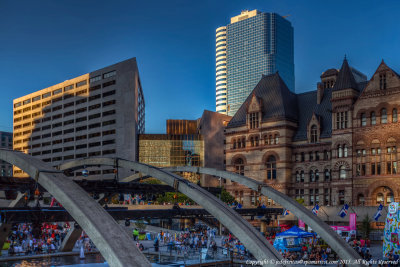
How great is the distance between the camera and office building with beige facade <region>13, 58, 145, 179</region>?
11206cm

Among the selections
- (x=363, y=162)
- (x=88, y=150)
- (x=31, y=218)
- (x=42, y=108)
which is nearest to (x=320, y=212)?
(x=363, y=162)

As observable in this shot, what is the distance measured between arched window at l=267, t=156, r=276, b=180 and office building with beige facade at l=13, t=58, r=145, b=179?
40.9 m

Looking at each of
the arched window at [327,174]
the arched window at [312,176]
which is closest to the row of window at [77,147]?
the arched window at [312,176]

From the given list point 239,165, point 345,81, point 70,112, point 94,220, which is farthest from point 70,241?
point 70,112

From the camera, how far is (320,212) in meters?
57.5

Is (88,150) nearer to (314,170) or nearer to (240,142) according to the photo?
(240,142)

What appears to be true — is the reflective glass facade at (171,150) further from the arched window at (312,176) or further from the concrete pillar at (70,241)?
the concrete pillar at (70,241)

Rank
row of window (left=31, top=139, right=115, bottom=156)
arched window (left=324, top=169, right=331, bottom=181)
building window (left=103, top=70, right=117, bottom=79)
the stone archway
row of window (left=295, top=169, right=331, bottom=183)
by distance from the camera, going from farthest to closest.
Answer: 1. row of window (left=31, top=139, right=115, bottom=156)
2. building window (left=103, top=70, right=117, bottom=79)
3. row of window (left=295, top=169, right=331, bottom=183)
4. arched window (left=324, top=169, right=331, bottom=181)
5. the stone archway

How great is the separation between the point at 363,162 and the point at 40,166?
56621 millimetres

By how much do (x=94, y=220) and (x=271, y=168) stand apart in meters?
64.7

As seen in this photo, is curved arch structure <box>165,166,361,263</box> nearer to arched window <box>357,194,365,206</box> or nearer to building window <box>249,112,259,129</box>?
arched window <box>357,194,365,206</box>

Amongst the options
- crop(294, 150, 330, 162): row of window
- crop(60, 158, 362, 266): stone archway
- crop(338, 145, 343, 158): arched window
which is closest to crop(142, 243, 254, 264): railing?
crop(60, 158, 362, 266): stone archway

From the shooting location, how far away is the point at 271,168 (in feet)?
255

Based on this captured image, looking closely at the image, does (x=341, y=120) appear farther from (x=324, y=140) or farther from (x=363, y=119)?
(x=324, y=140)
